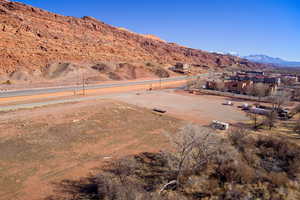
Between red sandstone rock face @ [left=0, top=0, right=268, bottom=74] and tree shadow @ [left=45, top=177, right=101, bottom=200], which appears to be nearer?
tree shadow @ [left=45, top=177, right=101, bottom=200]

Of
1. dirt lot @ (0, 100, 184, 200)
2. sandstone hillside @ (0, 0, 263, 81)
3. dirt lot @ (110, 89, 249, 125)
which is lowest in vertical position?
dirt lot @ (0, 100, 184, 200)

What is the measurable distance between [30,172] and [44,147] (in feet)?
13.0

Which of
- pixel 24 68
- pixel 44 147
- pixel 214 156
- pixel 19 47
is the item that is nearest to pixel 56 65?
pixel 24 68

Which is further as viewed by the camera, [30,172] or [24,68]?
[24,68]

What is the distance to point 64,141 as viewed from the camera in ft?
57.0

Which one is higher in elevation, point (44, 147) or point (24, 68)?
point (24, 68)

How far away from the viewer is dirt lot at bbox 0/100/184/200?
467 inches

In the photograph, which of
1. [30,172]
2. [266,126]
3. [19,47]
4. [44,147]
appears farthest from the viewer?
[19,47]

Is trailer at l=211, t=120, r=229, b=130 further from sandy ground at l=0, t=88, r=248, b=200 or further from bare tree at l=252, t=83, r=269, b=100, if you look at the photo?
bare tree at l=252, t=83, r=269, b=100

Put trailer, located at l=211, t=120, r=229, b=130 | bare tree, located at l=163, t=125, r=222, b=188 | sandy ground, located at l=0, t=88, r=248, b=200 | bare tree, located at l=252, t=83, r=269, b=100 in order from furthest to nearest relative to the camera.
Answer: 1. bare tree, located at l=252, t=83, r=269, b=100
2. trailer, located at l=211, t=120, r=229, b=130
3. sandy ground, located at l=0, t=88, r=248, b=200
4. bare tree, located at l=163, t=125, r=222, b=188

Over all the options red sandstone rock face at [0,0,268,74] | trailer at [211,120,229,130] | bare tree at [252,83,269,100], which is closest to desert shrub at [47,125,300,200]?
trailer at [211,120,229,130]

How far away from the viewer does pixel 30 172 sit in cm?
1230

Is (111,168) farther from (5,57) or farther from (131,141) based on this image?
(5,57)

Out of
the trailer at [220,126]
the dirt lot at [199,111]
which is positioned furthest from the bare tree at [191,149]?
the dirt lot at [199,111]
